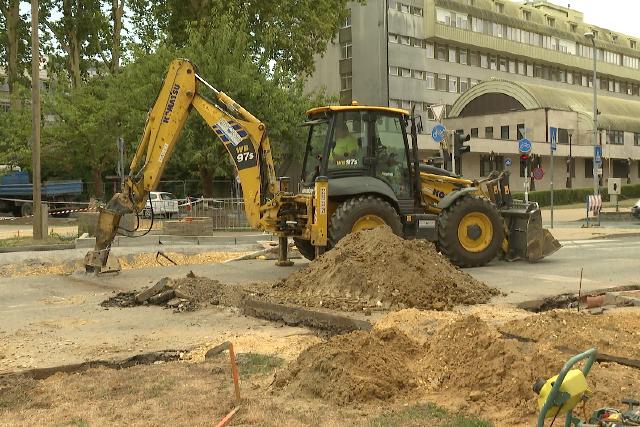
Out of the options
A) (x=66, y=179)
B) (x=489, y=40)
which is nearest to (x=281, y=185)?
(x=66, y=179)

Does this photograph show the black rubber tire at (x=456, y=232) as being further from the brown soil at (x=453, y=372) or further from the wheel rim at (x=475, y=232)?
the brown soil at (x=453, y=372)

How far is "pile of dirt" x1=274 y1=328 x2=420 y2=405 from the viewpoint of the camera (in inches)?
209

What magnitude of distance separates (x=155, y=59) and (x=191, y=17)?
8.09 m

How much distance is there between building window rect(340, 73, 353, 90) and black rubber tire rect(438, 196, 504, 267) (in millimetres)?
45369

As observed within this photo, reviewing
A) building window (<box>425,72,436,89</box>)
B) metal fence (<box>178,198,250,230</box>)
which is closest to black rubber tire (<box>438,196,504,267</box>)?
metal fence (<box>178,198,250,230</box>)

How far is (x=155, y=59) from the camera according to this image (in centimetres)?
3069

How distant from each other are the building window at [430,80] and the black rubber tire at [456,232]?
49.7 meters

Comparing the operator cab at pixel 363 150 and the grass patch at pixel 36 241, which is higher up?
the operator cab at pixel 363 150

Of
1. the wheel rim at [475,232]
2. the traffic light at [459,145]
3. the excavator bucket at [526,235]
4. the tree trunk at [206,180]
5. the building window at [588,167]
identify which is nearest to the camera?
the wheel rim at [475,232]

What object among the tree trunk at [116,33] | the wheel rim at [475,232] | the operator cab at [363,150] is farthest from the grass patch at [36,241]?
the tree trunk at [116,33]

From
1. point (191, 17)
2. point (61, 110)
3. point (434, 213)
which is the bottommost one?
point (434, 213)

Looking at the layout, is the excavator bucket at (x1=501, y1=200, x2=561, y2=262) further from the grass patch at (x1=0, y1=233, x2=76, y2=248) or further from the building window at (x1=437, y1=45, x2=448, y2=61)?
the building window at (x1=437, y1=45, x2=448, y2=61)

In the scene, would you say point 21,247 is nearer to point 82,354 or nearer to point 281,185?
point 281,185

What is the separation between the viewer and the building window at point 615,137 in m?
61.8
